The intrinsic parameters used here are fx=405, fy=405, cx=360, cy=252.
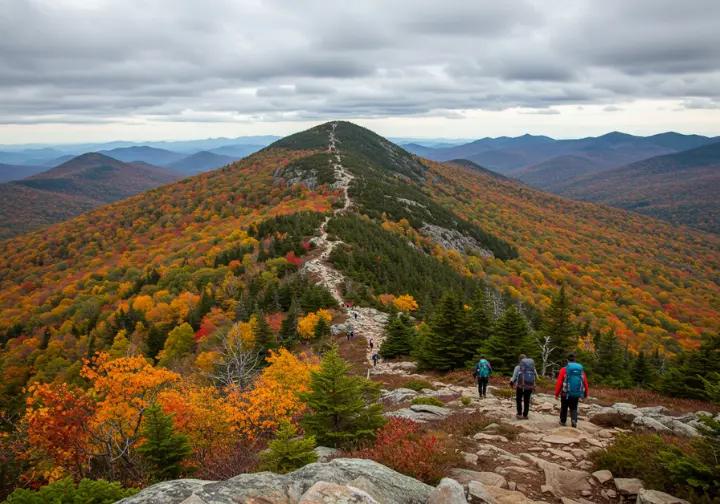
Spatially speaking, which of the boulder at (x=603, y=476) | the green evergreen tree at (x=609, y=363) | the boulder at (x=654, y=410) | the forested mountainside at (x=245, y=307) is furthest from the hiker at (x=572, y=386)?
the green evergreen tree at (x=609, y=363)

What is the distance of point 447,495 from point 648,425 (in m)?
9.55

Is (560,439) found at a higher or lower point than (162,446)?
higher

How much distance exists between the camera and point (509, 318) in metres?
27.2

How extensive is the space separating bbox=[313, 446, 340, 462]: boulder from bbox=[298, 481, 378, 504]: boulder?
3.38 m

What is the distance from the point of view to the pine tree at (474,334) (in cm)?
2920

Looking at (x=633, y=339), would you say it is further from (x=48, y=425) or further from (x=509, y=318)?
(x=48, y=425)

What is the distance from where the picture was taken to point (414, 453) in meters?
10.2

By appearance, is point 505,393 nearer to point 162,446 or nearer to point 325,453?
point 325,453

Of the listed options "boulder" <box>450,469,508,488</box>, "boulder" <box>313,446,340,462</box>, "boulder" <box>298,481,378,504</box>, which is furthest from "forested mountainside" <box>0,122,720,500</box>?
"boulder" <box>298,481,378,504</box>

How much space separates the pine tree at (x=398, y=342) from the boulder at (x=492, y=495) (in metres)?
27.9

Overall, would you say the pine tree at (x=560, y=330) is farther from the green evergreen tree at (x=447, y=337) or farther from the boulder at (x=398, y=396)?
the boulder at (x=398, y=396)

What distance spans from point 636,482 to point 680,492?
98 cm

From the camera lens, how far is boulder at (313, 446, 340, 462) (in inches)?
427

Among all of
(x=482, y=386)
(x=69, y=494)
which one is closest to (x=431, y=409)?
(x=482, y=386)
